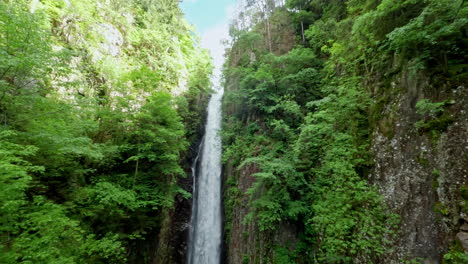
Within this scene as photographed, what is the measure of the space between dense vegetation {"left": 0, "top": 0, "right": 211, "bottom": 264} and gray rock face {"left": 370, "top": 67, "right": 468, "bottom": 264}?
22.4 feet

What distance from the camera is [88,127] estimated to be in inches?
246

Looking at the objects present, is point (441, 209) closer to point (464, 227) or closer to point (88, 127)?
point (464, 227)

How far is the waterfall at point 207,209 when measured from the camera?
10.9 meters

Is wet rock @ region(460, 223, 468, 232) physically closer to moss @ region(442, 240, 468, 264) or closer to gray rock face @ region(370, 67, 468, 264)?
gray rock face @ region(370, 67, 468, 264)

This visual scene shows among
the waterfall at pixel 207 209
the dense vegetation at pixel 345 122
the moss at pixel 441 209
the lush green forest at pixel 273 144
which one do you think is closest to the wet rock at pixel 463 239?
the lush green forest at pixel 273 144

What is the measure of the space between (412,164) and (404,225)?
1.20 metres

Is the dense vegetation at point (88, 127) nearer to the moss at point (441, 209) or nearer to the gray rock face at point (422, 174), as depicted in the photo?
the gray rock face at point (422, 174)

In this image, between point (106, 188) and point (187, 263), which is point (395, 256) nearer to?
point (106, 188)

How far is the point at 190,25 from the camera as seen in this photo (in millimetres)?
17969

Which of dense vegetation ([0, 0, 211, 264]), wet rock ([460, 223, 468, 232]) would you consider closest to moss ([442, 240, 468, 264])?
wet rock ([460, 223, 468, 232])

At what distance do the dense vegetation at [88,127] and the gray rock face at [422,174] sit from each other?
682 centimetres

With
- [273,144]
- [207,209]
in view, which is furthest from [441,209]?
[207,209]

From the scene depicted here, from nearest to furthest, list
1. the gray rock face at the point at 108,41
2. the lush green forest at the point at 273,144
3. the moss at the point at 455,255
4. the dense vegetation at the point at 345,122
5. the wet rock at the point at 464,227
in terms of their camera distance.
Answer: the moss at the point at 455,255 < the wet rock at the point at 464,227 < the lush green forest at the point at 273,144 < the dense vegetation at the point at 345,122 < the gray rock face at the point at 108,41

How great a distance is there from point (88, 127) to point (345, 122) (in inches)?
322
